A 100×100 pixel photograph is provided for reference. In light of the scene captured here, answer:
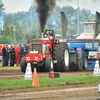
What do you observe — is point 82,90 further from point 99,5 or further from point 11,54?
point 11,54

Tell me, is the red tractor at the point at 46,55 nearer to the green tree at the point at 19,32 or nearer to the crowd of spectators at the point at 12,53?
the crowd of spectators at the point at 12,53

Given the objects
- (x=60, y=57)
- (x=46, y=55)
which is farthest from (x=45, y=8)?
(x=60, y=57)

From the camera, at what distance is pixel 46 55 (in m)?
18.4

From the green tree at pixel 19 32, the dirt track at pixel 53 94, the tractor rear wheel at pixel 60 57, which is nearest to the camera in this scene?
the dirt track at pixel 53 94

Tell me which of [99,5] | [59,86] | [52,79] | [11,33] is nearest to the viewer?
[59,86]

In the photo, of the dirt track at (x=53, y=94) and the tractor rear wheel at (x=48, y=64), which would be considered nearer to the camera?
the dirt track at (x=53, y=94)

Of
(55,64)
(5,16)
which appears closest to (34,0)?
(55,64)

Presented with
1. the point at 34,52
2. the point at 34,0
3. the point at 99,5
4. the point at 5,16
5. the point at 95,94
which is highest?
the point at 5,16

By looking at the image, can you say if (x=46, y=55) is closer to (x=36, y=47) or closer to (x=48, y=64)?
(x=36, y=47)

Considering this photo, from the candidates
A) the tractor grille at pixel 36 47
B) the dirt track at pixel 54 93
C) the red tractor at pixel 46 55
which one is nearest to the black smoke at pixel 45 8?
the red tractor at pixel 46 55

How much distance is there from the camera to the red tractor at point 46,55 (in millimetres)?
17516

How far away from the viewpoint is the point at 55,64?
1822 cm

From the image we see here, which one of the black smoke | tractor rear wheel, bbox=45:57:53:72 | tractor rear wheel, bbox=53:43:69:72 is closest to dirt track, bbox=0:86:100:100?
tractor rear wheel, bbox=45:57:53:72

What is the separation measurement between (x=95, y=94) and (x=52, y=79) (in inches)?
156
